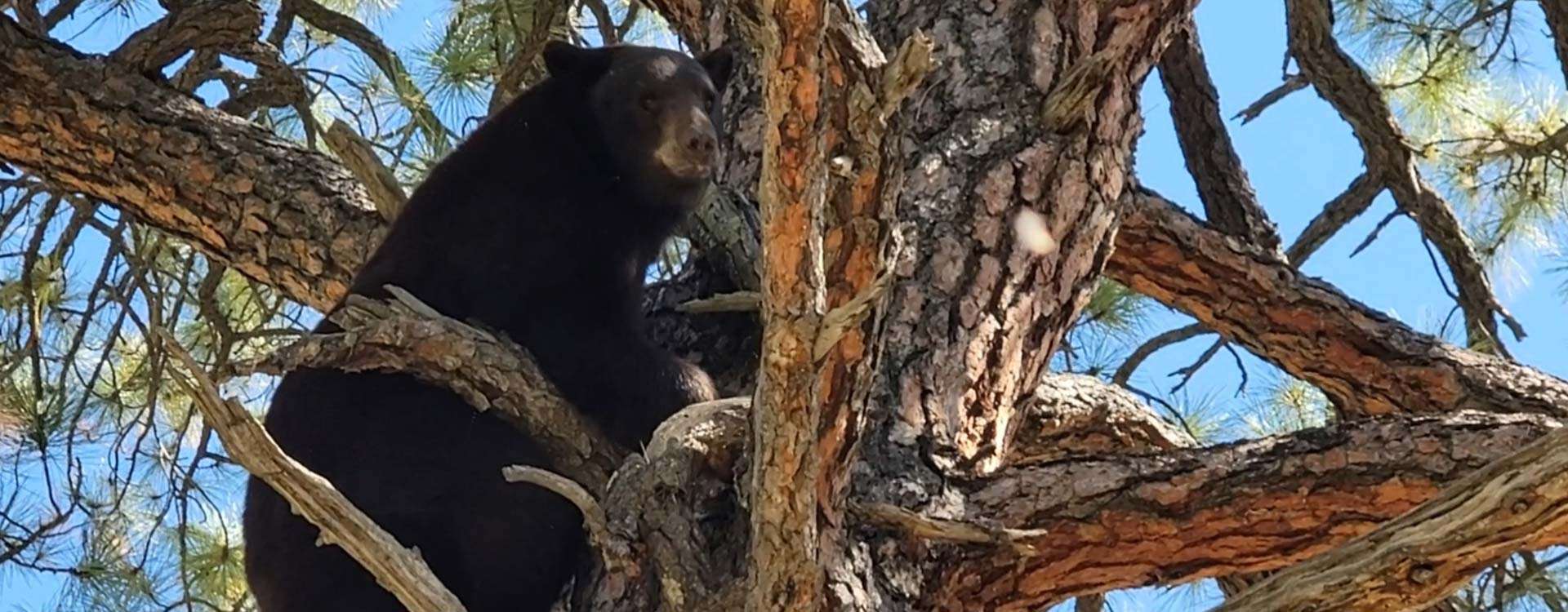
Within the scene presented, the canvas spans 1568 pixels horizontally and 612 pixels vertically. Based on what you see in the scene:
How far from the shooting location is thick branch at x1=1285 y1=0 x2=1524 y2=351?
187 inches

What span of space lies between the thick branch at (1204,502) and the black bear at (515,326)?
84 centimetres

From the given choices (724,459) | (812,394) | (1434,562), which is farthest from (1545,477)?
(724,459)

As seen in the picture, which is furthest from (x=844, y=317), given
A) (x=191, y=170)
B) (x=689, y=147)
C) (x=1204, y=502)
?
(x=191, y=170)

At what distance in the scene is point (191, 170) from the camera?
156 inches

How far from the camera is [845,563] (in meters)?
2.57

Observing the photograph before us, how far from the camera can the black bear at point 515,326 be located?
3.28m

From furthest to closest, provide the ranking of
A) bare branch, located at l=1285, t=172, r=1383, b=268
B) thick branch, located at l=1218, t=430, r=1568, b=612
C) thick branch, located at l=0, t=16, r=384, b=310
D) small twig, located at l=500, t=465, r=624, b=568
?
bare branch, located at l=1285, t=172, r=1383, b=268 → thick branch, located at l=0, t=16, r=384, b=310 → small twig, located at l=500, t=465, r=624, b=568 → thick branch, located at l=1218, t=430, r=1568, b=612

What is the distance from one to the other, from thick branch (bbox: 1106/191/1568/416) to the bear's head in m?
0.95

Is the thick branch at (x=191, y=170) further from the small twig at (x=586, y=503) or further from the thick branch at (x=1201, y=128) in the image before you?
the thick branch at (x=1201, y=128)

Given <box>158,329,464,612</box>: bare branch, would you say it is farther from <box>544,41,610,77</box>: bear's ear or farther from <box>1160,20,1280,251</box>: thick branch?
<box>1160,20,1280,251</box>: thick branch

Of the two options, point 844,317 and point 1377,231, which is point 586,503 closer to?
point 844,317

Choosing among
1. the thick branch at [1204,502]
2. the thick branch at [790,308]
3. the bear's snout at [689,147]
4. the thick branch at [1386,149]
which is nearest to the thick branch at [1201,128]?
the thick branch at [1386,149]

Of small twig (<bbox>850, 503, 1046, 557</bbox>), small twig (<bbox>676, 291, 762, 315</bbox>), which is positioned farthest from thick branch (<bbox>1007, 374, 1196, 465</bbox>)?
small twig (<bbox>850, 503, 1046, 557</bbox>)

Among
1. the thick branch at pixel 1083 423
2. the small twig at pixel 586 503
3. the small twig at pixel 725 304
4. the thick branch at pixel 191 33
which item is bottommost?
the small twig at pixel 586 503
